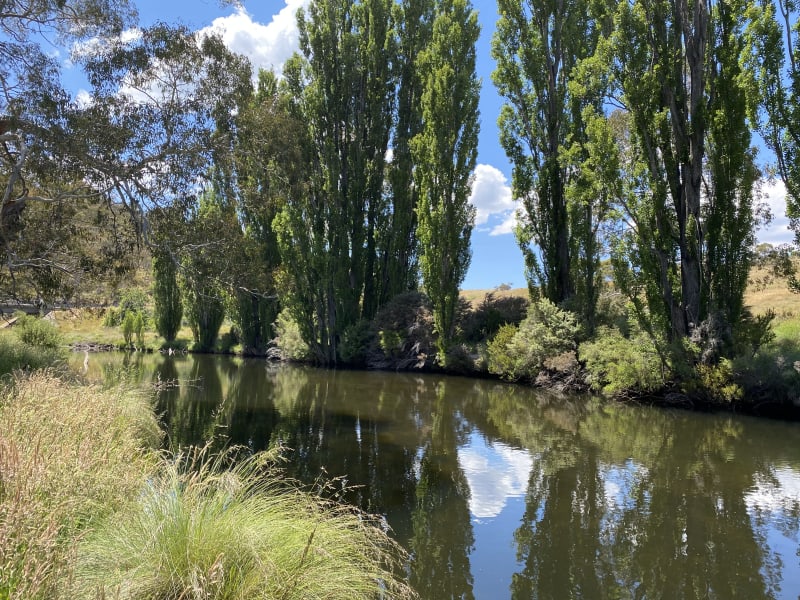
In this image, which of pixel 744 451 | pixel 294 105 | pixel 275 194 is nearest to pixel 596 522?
pixel 744 451

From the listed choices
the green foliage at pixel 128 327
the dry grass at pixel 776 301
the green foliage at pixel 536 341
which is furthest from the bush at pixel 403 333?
the green foliage at pixel 128 327

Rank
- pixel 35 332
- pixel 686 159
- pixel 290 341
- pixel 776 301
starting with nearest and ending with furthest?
pixel 686 159, pixel 35 332, pixel 776 301, pixel 290 341

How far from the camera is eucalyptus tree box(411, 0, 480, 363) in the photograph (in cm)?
2105

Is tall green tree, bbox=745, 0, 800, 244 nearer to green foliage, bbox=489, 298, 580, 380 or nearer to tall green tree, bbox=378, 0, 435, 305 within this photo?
green foliage, bbox=489, 298, 580, 380

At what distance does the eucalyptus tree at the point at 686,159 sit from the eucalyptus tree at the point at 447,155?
7.52 meters

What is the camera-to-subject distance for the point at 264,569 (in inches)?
90.8

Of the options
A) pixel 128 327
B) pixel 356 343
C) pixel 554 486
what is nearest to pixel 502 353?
pixel 356 343

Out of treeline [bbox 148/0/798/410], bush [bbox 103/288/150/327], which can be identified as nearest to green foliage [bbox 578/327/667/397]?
treeline [bbox 148/0/798/410]

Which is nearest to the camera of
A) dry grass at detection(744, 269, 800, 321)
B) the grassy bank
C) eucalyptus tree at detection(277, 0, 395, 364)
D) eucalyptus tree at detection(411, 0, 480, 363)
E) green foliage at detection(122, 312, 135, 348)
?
the grassy bank

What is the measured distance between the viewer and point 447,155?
2119 centimetres

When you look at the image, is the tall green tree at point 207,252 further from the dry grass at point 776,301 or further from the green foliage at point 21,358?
the dry grass at point 776,301

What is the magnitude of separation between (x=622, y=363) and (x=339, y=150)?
17837 millimetres

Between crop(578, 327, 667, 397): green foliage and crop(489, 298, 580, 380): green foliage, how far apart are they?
949 mm

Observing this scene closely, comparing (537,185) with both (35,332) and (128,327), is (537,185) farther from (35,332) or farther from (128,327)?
(128,327)
